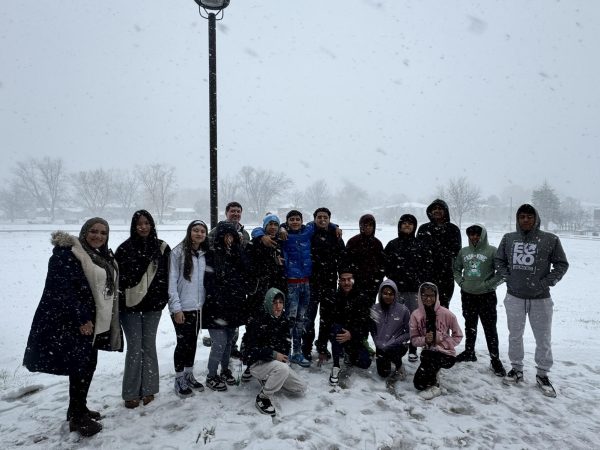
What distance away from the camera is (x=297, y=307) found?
505 cm

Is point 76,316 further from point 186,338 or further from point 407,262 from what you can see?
point 407,262

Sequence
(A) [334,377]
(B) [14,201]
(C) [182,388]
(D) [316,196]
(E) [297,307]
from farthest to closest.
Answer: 1. (D) [316,196]
2. (B) [14,201]
3. (E) [297,307]
4. (A) [334,377]
5. (C) [182,388]

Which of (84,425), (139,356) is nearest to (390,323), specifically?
(139,356)

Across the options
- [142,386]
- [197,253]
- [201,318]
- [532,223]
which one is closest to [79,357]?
[142,386]

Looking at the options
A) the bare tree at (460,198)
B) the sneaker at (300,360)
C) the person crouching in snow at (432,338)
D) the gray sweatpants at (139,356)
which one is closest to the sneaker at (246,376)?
the sneaker at (300,360)

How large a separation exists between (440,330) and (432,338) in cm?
19

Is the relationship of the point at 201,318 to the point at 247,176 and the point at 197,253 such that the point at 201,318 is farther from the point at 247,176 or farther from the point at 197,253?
the point at 247,176

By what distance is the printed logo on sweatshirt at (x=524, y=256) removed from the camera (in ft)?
14.8

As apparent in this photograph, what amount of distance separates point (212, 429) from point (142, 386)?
3.54ft

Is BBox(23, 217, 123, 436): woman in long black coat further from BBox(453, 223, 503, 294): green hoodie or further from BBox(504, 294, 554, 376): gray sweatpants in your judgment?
BBox(504, 294, 554, 376): gray sweatpants

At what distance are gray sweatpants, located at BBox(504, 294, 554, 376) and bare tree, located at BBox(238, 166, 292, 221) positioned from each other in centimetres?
6547

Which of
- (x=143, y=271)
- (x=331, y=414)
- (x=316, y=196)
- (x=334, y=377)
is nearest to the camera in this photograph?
(x=331, y=414)

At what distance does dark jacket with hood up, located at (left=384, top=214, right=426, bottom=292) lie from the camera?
5.12m

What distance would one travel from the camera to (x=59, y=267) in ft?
10.5
